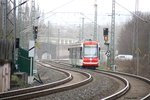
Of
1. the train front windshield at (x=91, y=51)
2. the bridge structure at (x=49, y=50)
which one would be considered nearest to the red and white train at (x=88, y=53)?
the train front windshield at (x=91, y=51)

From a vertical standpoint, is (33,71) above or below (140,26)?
below

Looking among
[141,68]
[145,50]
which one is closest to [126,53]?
[145,50]

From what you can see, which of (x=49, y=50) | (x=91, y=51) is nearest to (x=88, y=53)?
(x=91, y=51)

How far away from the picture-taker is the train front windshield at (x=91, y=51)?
141ft

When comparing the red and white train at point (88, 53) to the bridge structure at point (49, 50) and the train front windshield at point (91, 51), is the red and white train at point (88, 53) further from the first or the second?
the bridge structure at point (49, 50)

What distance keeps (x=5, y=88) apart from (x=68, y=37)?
123 metres

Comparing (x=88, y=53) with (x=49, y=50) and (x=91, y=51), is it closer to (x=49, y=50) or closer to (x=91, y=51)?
(x=91, y=51)

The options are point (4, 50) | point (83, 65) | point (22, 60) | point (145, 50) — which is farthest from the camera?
point (145, 50)

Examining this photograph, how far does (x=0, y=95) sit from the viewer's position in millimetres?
15906

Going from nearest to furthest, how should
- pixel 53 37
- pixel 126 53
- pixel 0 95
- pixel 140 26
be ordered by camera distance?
pixel 0 95, pixel 140 26, pixel 126 53, pixel 53 37

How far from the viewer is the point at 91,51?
142 feet

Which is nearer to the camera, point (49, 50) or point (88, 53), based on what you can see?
point (88, 53)

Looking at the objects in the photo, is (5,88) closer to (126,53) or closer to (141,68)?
(141,68)

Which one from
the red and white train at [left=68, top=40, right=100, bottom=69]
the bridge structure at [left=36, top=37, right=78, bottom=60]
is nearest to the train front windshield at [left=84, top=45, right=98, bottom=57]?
the red and white train at [left=68, top=40, right=100, bottom=69]
